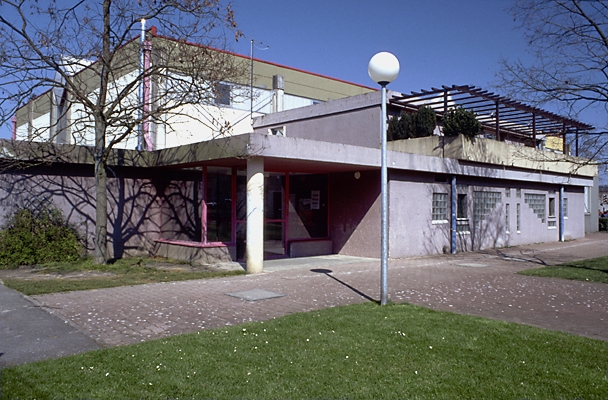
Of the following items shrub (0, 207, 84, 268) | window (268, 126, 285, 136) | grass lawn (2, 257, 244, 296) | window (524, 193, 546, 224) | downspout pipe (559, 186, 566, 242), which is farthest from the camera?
downspout pipe (559, 186, 566, 242)

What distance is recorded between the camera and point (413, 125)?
19.8m

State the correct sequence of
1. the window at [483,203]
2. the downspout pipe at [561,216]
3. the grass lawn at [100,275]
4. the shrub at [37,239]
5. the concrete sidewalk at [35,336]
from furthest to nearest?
the downspout pipe at [561,216] → the window at [483,203] → the shrub at [37,239] → the grass lawn at [100,275] → the concrete sidewalk at [35,336]

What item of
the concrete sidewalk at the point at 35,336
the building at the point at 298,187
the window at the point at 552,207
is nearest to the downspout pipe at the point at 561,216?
the window at the point at 552,207

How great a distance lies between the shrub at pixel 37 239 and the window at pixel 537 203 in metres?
18.9

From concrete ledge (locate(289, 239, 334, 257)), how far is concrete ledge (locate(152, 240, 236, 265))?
6.98ft

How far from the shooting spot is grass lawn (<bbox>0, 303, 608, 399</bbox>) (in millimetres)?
4504

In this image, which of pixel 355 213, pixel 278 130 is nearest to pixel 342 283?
pixel 355 213

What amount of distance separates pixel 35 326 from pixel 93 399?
337 centimetres

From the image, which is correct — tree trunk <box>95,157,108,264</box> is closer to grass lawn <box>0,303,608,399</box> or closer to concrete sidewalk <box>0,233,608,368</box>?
concrete sidewalk <box>0,233,608,368</box>

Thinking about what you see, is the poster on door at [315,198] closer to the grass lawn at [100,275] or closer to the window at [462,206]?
the grass lawn at [100,275]

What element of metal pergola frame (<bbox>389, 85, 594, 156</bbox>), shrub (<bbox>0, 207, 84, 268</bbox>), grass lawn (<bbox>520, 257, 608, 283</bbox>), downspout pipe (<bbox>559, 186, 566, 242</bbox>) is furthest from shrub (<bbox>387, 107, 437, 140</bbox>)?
shrub (<bbox>0, 207, 84, 268</bbox>)

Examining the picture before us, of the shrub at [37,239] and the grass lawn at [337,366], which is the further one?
the shrub at [37,239]

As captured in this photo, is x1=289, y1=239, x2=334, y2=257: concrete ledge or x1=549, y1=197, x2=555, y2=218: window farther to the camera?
x1=549, y1=197, x2=555, y2=218: window

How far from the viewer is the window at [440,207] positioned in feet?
60.1
